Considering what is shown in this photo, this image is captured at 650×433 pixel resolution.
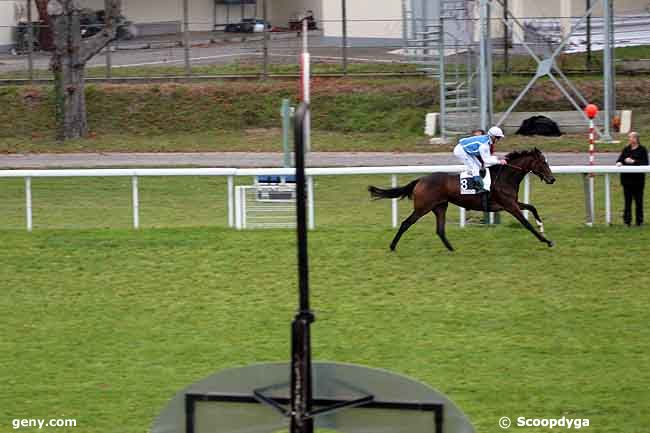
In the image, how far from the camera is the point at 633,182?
12.2m

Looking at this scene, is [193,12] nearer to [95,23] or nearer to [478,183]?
[95,23]

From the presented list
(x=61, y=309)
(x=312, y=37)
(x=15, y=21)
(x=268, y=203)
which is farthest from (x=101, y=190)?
(x=15, y=21)

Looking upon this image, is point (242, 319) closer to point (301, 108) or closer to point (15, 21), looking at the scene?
point (301, 108)

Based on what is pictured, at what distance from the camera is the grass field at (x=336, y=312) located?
7004mm

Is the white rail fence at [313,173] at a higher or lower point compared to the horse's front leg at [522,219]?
higher

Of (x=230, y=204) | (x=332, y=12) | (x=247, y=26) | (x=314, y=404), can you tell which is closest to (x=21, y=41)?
(x=247, y=26)

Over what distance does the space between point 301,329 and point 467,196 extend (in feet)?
26.7

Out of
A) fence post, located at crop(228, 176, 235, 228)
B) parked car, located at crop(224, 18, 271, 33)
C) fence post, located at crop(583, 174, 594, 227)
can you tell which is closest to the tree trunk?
parked car, located at crop(224, 18, 271, 33)

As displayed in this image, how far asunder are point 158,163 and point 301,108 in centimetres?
1556

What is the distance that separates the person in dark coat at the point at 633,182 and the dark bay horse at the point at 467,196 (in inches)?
51.6

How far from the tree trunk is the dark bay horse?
11.3 m

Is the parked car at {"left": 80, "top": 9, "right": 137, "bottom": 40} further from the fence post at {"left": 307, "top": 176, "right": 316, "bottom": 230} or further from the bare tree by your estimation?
the fence post at {"left": 307, "top": 176, "right": 316, "bottom": 230}

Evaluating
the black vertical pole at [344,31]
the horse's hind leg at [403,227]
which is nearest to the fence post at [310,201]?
the horse's hind leg at [403,227]

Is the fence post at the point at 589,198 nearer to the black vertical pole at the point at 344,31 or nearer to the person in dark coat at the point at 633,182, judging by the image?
the person in dark coat at the point at 633,182
